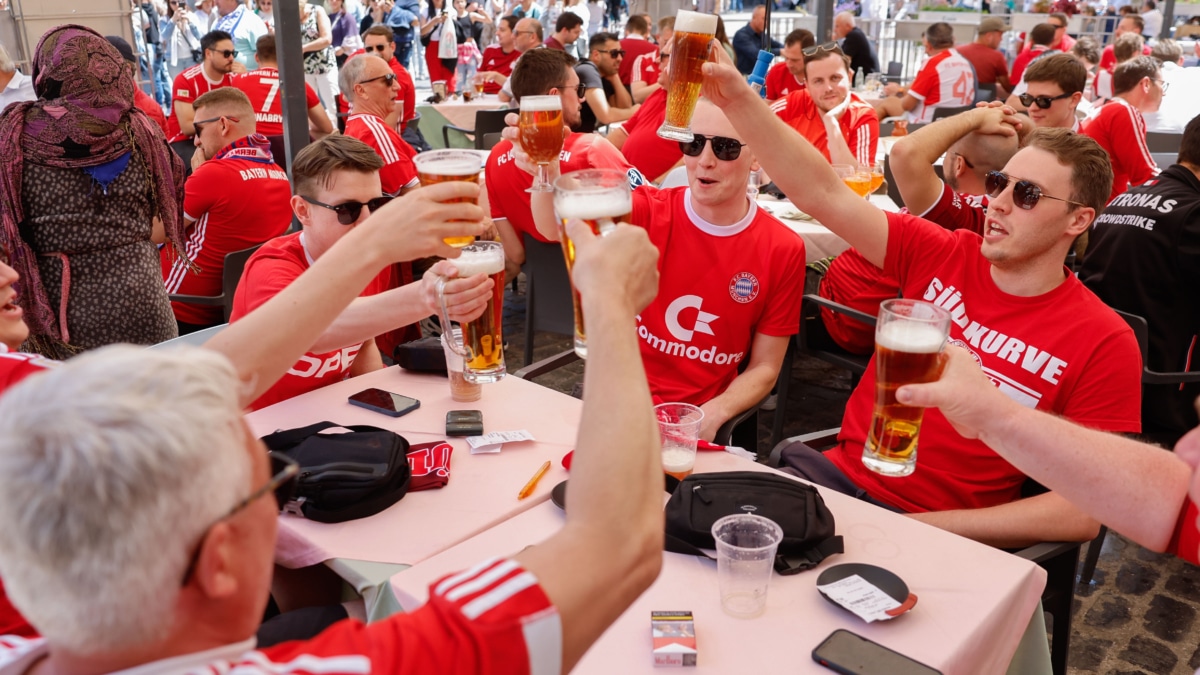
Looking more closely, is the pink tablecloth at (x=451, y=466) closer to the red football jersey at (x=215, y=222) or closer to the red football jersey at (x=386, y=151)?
the red football jersey at (x=215, y=222)

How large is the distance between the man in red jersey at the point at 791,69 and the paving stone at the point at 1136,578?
5.34 metres

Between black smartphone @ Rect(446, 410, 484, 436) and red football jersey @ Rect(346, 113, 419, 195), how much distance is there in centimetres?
295

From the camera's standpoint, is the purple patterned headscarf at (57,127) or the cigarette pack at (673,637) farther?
the purple patterned headscarf at (57,127)

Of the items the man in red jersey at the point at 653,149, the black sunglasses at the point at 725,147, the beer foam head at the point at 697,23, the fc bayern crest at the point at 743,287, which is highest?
the beer foam head at the point at 697,23

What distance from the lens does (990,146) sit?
3479 millimetres

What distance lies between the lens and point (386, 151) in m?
5.18

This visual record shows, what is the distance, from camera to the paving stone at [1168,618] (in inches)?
116

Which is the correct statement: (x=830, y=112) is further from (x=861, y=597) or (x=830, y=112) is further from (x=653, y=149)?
(x=861, y=597)

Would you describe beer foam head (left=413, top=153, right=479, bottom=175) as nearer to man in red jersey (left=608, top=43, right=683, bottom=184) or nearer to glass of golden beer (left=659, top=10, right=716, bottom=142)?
glass of golden beer (left=659, top=10, right=716, bottom=142)

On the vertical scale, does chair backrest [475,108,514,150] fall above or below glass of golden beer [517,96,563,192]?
below

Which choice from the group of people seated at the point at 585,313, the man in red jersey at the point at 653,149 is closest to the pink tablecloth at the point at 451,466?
the group of people seated at the point at 585,313

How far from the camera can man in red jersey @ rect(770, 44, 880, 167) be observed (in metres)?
5.16

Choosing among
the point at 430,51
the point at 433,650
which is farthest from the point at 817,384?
the point at 430,51

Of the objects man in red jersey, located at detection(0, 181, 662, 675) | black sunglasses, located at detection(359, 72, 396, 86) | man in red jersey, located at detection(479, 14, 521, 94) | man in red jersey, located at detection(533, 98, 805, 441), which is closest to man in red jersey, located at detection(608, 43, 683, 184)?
black sunglasses, located at detection(359, 72, 396, 86)
